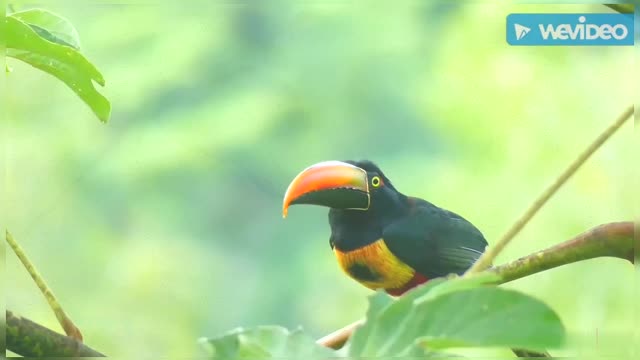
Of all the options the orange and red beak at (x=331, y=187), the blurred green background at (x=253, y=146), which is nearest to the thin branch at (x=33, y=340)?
the orange and red beak at (x=331, y=187)

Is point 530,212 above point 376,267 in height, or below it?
above

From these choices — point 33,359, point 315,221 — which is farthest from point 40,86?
point 33,359

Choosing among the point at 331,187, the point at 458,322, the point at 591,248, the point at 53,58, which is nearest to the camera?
the point at 458,322

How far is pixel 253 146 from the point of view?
4227 mm

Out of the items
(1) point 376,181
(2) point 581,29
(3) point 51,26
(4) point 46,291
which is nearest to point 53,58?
(3) point 51,26

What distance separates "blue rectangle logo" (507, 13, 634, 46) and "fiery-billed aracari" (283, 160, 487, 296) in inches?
15.0

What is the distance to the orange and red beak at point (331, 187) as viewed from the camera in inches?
49.7

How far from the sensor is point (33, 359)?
0.58 m

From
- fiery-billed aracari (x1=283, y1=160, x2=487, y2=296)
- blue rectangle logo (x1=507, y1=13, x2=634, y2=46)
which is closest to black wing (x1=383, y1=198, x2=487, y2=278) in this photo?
fiery-billed aracari (x1=283, y1=160, x2=487, y2=296)

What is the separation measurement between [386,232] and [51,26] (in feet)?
2.77

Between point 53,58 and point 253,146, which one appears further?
point 253,146

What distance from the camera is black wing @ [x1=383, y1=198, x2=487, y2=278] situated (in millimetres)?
1367

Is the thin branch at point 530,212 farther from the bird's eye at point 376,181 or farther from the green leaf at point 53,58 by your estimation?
the bird's eye at point 376,181

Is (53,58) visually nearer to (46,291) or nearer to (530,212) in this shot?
(46,291)
